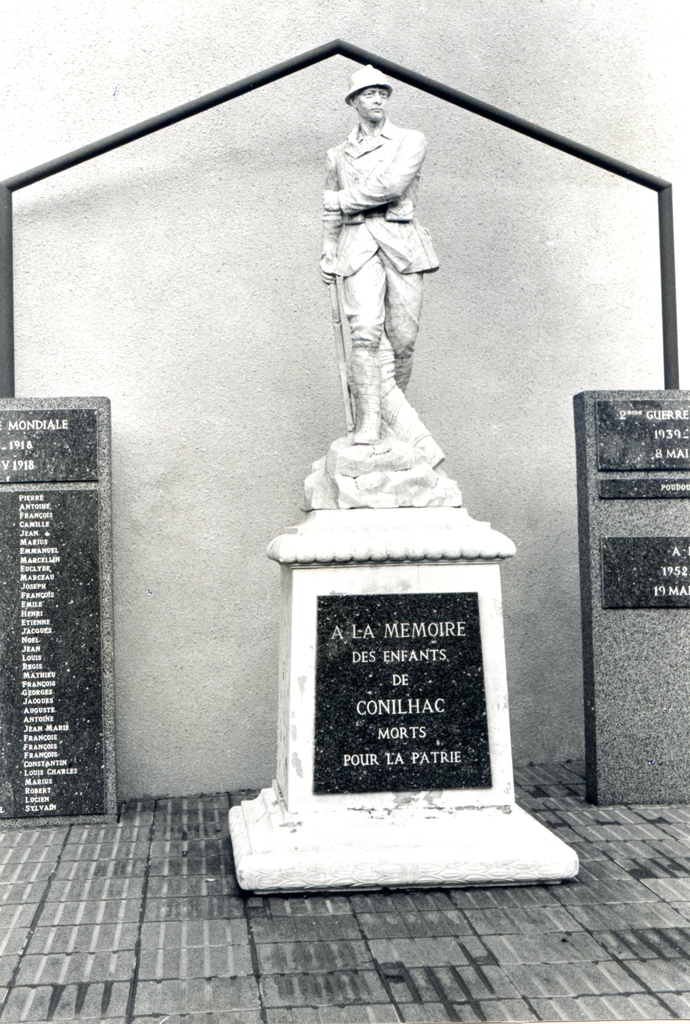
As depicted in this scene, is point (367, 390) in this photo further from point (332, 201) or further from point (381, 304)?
point (332, 201)

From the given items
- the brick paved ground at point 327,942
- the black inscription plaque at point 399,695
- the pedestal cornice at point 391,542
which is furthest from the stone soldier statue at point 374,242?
the brick paved ground at point 327,942

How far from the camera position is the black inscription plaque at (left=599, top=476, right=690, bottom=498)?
536 cm

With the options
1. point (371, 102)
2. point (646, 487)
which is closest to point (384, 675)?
point (646, 487)

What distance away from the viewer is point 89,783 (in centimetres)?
515

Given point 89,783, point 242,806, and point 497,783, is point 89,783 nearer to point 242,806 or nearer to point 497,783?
point 242,806

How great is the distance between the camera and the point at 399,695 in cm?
444

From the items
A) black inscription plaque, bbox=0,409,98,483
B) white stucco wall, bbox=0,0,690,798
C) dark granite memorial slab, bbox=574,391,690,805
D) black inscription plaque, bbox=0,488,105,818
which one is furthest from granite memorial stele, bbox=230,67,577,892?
white stucco wall, bbox=0,0,690,798

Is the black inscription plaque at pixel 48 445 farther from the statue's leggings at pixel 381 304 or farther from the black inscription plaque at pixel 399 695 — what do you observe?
the black inscription plaque at pixel 399 695

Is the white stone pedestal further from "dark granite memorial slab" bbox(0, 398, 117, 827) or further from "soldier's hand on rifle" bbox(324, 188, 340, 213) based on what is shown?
"soldier's hand on rifle" bbox(324, 188, 340, 213)

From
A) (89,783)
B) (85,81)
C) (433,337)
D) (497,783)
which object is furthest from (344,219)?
(89,783)

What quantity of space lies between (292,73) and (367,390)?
212cm

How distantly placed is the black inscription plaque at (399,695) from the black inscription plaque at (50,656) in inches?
51.5

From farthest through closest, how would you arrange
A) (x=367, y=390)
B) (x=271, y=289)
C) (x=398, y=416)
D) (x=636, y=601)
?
(x=271, y=289) < (x=636, y=601) < (x=398, y=416) < (x=367, y=390)

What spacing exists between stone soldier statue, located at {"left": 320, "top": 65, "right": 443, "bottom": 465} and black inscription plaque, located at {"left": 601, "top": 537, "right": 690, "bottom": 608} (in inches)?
42.5
